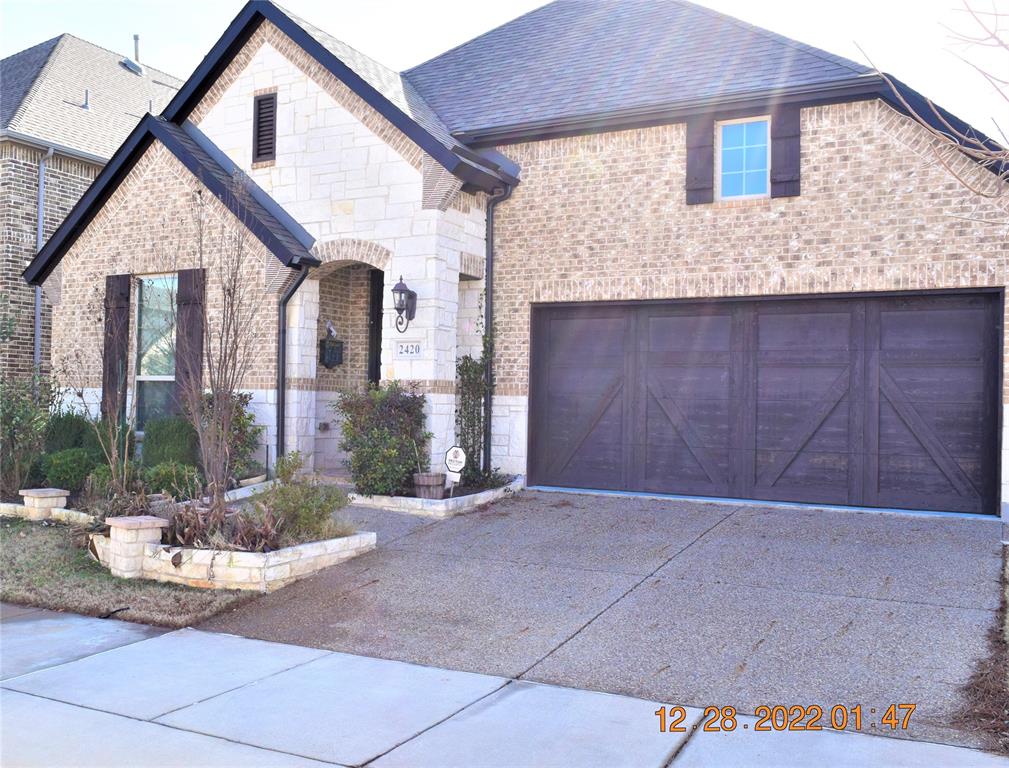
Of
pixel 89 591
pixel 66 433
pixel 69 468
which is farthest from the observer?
pixel 66 433

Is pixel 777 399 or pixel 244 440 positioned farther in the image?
pixel 244 440

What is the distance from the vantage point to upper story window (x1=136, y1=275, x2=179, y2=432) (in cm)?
1338

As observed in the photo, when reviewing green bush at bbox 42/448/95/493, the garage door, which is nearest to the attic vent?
green bush at bbox 42/448/95/493

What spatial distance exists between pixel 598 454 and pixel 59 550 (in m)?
6.63

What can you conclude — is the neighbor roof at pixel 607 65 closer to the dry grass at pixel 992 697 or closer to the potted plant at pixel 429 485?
the potted plant at pixel 429 485

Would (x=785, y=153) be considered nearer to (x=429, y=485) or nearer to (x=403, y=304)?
(x=403, y=304)

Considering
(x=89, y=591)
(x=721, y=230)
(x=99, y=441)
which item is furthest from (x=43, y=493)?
(x=721, y=230)

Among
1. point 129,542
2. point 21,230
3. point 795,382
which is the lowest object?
point 129,542

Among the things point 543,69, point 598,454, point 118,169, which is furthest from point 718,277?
point 118,169

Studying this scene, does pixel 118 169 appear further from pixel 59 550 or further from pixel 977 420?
pixel 977 420

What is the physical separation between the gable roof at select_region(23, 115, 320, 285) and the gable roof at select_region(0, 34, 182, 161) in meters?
3.48

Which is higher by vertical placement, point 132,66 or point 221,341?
point 132,66

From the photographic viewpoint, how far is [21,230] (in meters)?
16.7

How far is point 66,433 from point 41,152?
284 inches
